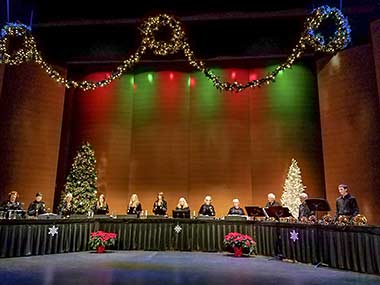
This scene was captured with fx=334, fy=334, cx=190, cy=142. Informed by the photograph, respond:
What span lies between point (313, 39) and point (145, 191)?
6892 millimetres

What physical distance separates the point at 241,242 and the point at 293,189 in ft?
11.8

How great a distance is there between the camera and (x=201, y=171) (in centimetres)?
1109

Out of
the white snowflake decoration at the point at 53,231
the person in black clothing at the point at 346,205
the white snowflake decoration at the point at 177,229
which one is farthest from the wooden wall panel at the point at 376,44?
the white snowflake decoration at the point at 53,231

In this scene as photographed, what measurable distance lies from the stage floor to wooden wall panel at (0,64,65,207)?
425cm

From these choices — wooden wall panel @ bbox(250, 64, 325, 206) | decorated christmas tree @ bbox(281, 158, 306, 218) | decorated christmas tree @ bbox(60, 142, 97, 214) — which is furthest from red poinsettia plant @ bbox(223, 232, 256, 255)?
decorated christmas tree @ bbox(60, 142, 97, 214)

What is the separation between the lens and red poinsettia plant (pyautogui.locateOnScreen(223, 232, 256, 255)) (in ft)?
24.1

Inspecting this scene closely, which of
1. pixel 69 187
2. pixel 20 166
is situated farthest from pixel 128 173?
pixel 20 166

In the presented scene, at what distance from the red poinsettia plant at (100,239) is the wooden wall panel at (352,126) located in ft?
21.5

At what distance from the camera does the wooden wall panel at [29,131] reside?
32.8ft

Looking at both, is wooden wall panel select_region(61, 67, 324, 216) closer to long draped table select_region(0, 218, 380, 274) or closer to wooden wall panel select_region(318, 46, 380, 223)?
wooden wall panel select_region(318, 46, 380, 223)

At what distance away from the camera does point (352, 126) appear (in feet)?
31.9

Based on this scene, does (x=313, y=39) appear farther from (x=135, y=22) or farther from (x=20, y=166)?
(x=20, y=166)

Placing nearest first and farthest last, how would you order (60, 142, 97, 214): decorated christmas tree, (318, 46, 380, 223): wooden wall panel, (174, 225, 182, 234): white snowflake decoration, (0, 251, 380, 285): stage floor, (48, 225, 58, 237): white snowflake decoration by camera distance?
(0, 251, 380, 285): stage floor
(48, 225, 58, 237): white snowflake decoration
(174, 225, 182, 234): white snowflake decoration
(318, 46, 380, 223): wooden wall panel
(60, 142, 97, 214): decorated christmas tree

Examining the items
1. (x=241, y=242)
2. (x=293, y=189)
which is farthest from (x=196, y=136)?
(x=241, y=242)
